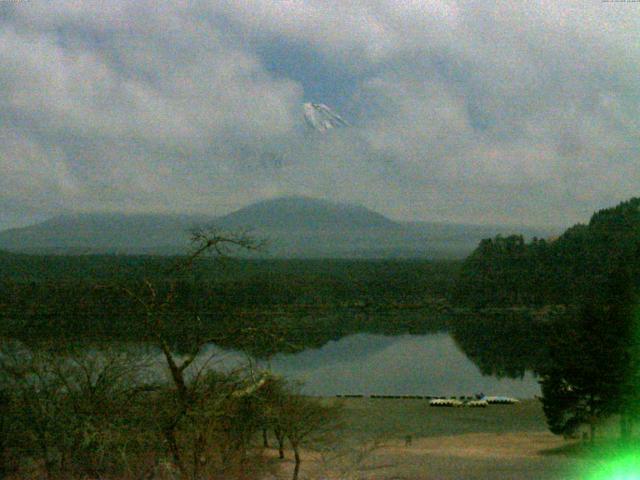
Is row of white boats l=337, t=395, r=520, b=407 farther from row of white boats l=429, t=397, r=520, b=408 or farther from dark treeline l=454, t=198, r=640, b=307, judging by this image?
dark treeline l=454, t=198, r=640, b=307

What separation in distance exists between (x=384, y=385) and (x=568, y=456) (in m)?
20.4

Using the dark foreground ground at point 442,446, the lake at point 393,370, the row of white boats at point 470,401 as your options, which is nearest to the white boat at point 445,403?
the row of white boats at point 470,401

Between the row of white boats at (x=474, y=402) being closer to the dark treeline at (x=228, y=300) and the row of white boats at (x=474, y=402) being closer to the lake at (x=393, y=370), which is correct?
the lake at (x=393, y=370)

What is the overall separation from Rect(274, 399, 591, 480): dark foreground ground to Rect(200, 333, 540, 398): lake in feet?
12.8

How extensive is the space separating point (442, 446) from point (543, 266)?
6937 centimetres

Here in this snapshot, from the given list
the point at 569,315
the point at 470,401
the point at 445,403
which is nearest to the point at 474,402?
the point at 470,401

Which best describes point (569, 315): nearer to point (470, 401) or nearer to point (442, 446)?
point (470, 401)

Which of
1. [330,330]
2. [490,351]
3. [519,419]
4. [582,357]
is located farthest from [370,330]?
[582,357]

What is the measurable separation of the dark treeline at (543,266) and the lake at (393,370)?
27.6 meters

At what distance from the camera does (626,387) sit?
17.3 metres

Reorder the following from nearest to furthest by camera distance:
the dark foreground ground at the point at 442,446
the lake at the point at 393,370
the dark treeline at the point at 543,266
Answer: the dark foreground ground at the point at 442,446, the lake at the point at 393,370, the dark treeline at the point at 543,266

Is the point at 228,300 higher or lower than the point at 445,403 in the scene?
higher

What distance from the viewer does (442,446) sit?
66.9 ft

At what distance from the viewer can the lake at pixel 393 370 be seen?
117 feet
